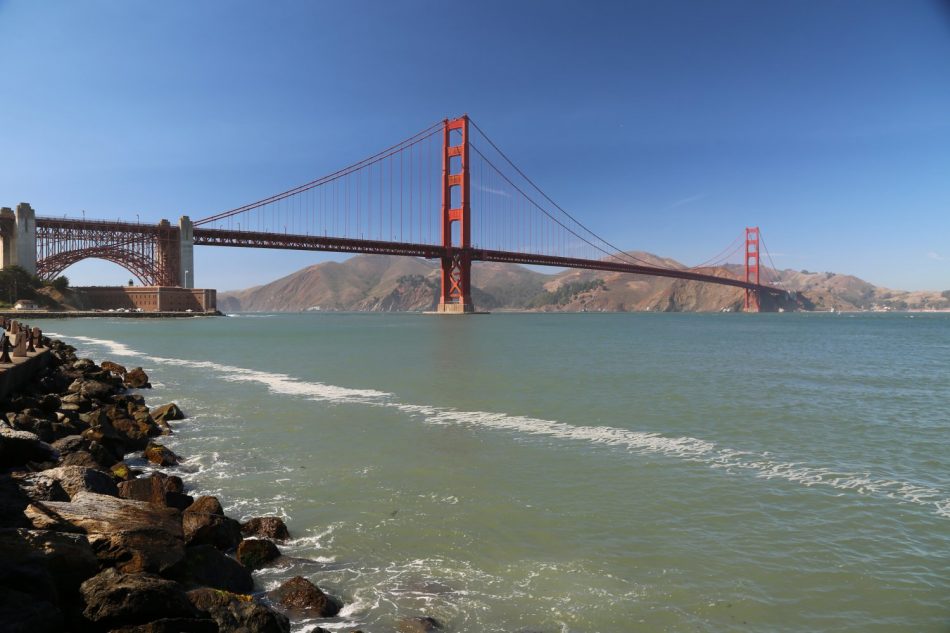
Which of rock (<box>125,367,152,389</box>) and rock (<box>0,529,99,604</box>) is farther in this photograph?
rock (<box>125,367,152,389</box>)

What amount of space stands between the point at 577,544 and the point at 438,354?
21.0m

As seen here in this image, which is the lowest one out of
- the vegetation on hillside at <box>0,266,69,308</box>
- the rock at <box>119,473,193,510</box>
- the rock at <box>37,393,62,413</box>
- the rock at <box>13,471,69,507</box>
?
the rock at <box>119,473,193,510</box>

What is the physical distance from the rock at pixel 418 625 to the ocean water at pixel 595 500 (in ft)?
0.22

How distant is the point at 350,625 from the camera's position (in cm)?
374

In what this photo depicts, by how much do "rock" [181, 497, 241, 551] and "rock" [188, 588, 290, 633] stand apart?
1.10m

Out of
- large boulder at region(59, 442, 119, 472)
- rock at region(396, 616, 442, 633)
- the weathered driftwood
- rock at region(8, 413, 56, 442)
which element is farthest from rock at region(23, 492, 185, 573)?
rock at region(8, 413, 56, 442)

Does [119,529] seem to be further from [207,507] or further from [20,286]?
[20,286]

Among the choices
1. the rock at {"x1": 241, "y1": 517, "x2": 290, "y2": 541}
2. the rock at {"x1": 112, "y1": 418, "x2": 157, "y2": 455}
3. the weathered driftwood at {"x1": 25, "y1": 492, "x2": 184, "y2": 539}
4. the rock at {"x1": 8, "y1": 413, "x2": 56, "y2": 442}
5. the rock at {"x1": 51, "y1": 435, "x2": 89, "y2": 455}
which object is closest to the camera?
the weathered driftwood at {"x1": 25, "y1": 492, "x2": 184, "y2": 539}

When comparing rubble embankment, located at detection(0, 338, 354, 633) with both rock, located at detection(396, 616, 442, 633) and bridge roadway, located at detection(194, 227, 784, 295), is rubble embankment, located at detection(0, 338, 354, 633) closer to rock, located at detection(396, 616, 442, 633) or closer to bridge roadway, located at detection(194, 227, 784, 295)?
rock, located at detection(396, 616, 442, 633)

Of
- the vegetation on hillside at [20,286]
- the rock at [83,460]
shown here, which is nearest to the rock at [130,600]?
the rock at [83,460]

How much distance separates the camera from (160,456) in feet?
24.2

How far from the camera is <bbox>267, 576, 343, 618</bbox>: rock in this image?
3869 mm

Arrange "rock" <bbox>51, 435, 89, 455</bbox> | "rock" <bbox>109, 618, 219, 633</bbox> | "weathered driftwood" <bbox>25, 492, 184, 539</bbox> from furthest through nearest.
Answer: "rock" <bbox>51, 435, 89, 455</bbox> < "weathered driftwood" <bbox>25, 492, 184, 539</bbox> < "rock" <bbox>109, 618, 219, 633</bbox>

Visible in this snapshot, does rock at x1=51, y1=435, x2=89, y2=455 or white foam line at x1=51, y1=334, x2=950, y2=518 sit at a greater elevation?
rock at x1=51, y1=435, x2=89, y2=455
